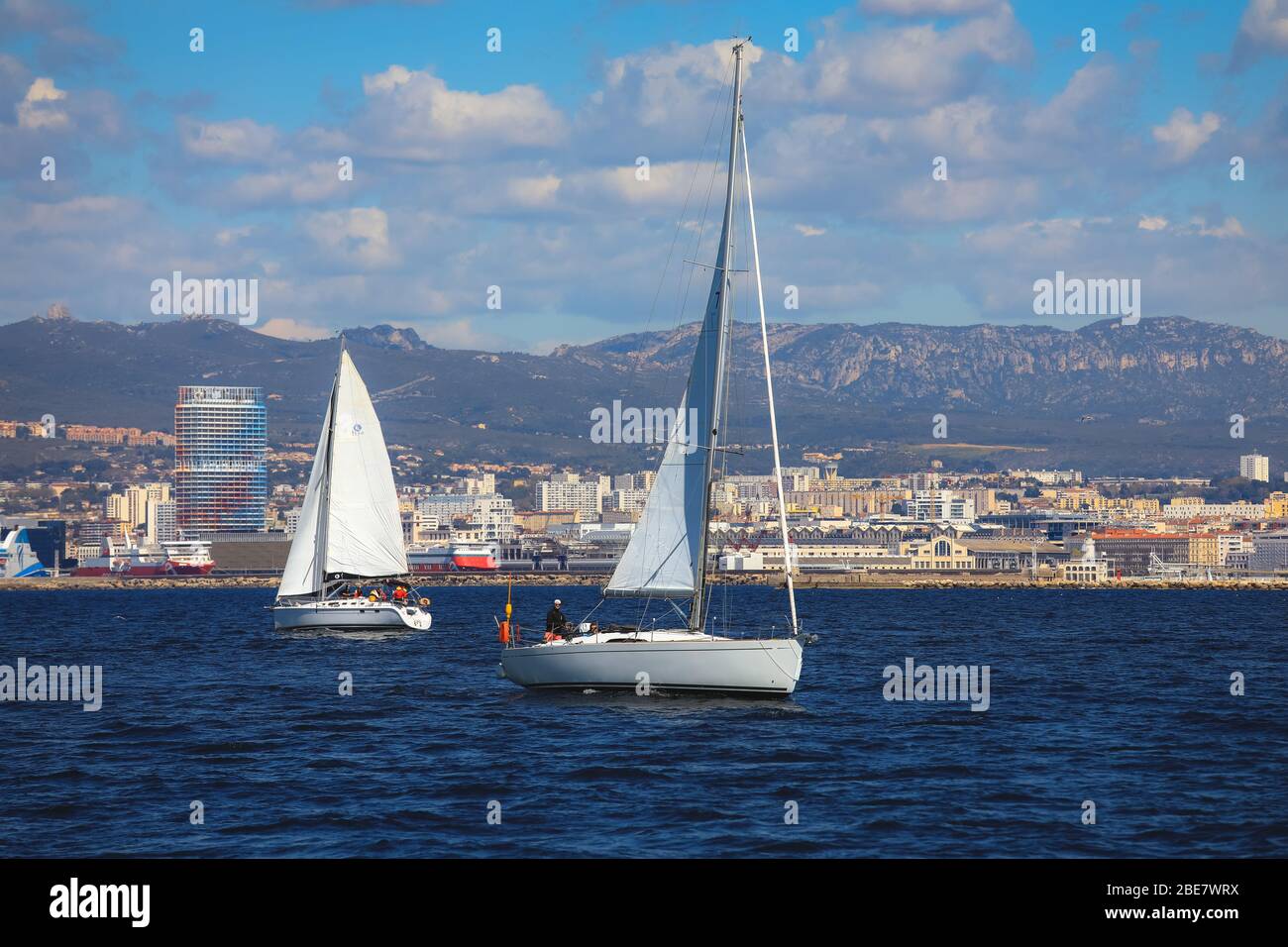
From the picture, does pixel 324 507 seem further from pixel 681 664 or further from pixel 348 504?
pixel 681 664

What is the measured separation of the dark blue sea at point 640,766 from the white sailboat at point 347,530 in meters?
13.0

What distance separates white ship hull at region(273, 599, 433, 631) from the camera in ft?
198

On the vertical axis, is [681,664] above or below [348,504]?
below

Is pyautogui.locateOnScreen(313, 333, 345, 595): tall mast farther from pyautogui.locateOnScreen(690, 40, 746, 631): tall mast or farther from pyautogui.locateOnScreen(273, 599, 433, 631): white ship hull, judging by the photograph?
pyautogui.locateOnScreen(690, 40, 746, 631): tall mast

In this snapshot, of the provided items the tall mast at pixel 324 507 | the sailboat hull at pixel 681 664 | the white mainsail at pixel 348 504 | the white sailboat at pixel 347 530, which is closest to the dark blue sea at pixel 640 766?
the sailboat hull at pixel 681 664

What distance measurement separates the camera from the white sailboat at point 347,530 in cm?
6075

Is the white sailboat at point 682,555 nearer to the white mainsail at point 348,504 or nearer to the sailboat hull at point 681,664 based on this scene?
the sailboat hull at point 681,664

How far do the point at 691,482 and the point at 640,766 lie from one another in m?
8.59

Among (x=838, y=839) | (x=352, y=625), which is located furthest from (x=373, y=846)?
(x=352, y=625)

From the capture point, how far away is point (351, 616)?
198 ft

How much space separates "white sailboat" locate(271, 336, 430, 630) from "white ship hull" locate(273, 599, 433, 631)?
4 centimetres

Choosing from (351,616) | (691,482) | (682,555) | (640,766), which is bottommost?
(640,766)

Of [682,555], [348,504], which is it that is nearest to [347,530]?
[348,504]
